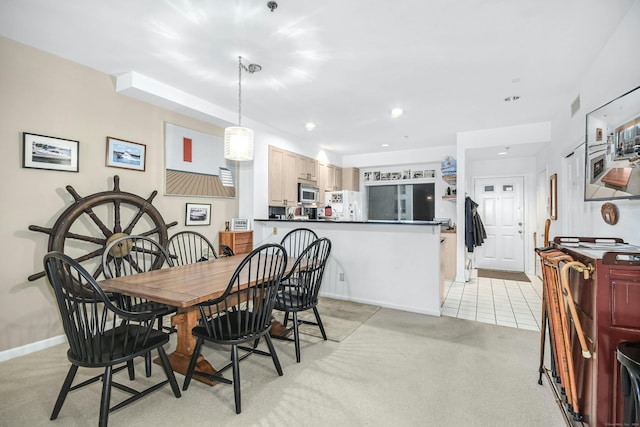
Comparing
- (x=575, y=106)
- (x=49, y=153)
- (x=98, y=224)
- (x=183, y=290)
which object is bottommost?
(x=183, y=290)

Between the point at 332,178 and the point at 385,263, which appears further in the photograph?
the point at 332,178

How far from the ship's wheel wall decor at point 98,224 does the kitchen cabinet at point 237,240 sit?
913 millimetres

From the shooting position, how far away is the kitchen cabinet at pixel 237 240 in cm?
428

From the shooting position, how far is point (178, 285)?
2.02 meters

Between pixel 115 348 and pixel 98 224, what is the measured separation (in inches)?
69.0

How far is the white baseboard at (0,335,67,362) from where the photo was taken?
2.45 metres

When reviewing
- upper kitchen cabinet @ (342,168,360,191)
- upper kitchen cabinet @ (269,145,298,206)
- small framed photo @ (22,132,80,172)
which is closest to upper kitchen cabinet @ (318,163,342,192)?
upper kitchen cabinet @ (342,168,360,191)

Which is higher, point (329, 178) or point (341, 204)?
point (329, 178)

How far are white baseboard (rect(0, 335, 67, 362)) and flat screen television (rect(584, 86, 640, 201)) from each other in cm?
453

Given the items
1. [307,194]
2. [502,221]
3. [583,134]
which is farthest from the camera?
[502,221]

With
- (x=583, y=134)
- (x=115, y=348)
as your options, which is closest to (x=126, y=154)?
(x=115, y=348)

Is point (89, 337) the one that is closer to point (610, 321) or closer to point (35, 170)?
point (35, 170)

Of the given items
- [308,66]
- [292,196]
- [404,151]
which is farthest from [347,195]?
[308,66]

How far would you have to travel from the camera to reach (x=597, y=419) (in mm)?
1360
